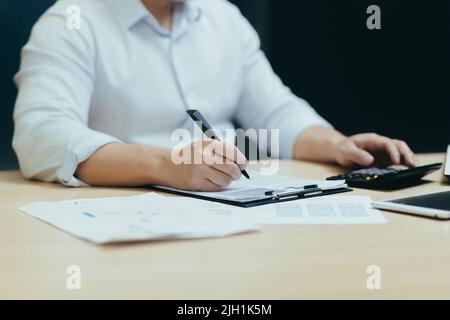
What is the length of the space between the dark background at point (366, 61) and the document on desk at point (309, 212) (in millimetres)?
976

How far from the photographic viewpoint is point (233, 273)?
0.57m

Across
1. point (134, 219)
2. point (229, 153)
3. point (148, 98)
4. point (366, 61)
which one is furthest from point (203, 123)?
point (366, 61)

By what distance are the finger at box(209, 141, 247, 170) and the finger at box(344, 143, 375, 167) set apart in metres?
0.36

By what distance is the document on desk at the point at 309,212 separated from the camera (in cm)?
76

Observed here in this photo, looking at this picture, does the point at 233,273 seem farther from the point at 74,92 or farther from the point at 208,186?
the point at 74,92

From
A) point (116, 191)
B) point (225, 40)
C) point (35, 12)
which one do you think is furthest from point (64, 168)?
point (225, 40)

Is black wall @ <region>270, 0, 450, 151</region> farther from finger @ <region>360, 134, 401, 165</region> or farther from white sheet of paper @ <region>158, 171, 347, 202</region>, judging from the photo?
white sheet of paper @ <region>158, 171, 347, 202</region>

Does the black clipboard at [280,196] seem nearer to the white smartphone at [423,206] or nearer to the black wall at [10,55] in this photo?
the white smartphone at [423,206]

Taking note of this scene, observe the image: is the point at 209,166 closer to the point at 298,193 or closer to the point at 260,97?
the point at 298,193

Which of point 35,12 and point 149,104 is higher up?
point 35,12

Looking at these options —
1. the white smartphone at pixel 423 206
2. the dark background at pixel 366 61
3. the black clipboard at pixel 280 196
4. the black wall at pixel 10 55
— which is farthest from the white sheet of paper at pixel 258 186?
the dark background at pixel 366 61
